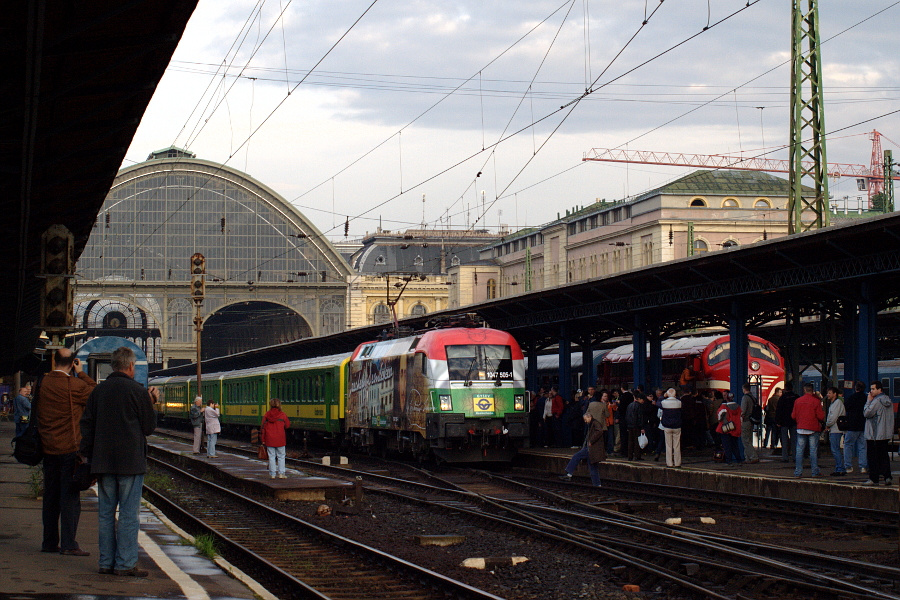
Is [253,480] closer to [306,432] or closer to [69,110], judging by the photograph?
[69,110]

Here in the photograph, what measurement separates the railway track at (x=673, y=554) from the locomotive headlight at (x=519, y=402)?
21.8ft

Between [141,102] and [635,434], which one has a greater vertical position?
[141,102]

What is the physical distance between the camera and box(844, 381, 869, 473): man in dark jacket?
18578 millimetres

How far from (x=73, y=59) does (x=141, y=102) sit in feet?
5.41

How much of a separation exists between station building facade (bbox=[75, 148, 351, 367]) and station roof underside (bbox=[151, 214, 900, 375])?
55230 millimetres

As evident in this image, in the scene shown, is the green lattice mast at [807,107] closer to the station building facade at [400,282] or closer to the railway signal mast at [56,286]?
the railway signal mast at [56,286]

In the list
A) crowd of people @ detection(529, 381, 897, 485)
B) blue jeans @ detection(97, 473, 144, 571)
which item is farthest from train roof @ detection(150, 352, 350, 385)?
blue jeans @ detection(97, 473, 144, 571)

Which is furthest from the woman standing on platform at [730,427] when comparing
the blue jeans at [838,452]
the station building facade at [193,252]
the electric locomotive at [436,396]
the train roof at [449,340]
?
the station building facade at [193,252]

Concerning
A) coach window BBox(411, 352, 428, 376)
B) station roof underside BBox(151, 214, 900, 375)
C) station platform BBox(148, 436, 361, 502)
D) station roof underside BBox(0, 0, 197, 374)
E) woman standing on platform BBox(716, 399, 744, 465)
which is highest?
station roof underside BBox(0, 0, 197, 374)

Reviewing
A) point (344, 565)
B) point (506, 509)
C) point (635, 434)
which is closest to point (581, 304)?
point (635, 434)

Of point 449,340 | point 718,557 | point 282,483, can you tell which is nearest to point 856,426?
point 718,557

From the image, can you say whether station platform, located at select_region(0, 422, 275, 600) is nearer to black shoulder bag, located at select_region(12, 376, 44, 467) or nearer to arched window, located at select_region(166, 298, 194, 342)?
black shoulder bag, located at select_region(12, 376, 44, 467)

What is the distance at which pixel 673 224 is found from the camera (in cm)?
6938

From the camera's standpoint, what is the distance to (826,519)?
1509 centimetres
